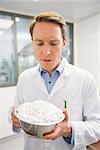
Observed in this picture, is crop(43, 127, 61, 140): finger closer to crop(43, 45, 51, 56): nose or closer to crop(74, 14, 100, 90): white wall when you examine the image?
crop(43, 45, 51, 56): nose

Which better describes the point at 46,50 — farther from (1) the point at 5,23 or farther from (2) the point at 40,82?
(1) the point at 5,23

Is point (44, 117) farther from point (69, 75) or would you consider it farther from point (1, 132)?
point (1, 132)

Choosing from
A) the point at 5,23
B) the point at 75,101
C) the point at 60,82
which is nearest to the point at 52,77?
the point at 60,82

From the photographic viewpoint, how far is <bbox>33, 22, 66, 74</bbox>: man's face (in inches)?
37.2

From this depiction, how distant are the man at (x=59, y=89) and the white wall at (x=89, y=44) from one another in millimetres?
3261

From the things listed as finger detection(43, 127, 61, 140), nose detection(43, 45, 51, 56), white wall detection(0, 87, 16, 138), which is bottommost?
white wall detection(0, 87, 16, 138)

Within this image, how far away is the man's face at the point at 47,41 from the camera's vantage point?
94 centimetres

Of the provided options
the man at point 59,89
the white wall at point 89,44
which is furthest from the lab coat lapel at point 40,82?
the white wall at point 89,44

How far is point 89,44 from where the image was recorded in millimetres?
4395

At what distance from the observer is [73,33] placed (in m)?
4.75

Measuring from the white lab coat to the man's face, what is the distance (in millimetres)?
157

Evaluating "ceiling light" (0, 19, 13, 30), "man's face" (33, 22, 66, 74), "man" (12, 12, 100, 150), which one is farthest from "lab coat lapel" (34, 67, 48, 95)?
"ceiling light" (0, 19, 13, 30)

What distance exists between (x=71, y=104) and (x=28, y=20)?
10.2ft

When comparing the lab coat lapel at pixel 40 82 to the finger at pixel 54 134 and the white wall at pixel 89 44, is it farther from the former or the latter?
the white wall at pixel 89 44
